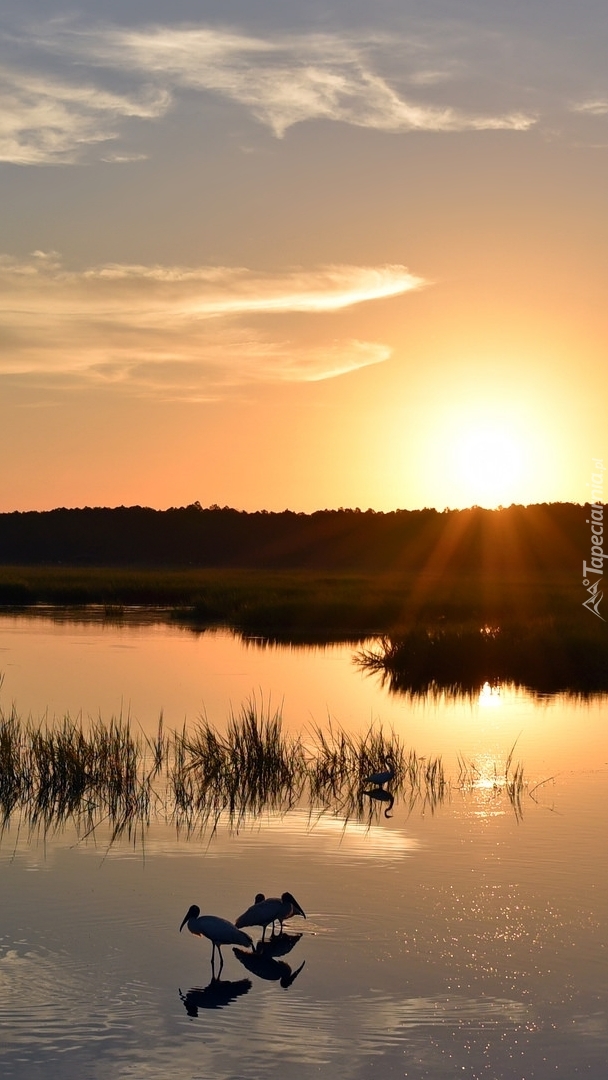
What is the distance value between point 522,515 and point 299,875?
9244cm

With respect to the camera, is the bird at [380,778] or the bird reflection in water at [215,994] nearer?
the bird reflection in water at [215,994]

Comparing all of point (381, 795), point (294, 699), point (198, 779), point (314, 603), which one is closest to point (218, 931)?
point (381, 795)

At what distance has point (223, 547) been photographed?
12631 centimetres

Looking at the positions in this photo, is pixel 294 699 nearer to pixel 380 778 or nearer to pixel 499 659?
pixel 499 659

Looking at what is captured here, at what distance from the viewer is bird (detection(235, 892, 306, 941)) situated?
798cm

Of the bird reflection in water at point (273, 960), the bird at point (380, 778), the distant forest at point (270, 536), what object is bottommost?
the bird reflection in water at point (273, 960)

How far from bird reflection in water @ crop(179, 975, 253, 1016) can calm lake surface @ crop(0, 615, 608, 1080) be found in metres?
0.02

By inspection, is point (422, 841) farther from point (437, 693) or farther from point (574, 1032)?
point (437, 693)

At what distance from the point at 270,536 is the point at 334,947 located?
119 m

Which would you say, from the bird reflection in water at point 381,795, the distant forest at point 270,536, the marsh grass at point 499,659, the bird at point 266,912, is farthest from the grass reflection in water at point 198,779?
the distant forest at point 270,536

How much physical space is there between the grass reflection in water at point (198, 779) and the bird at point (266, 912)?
3.08 meters

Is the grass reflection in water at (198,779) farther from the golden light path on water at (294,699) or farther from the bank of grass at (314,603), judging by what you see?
the bank of grass at (314,603)

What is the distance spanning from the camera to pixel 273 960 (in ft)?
25.7

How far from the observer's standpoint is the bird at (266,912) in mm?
7980
